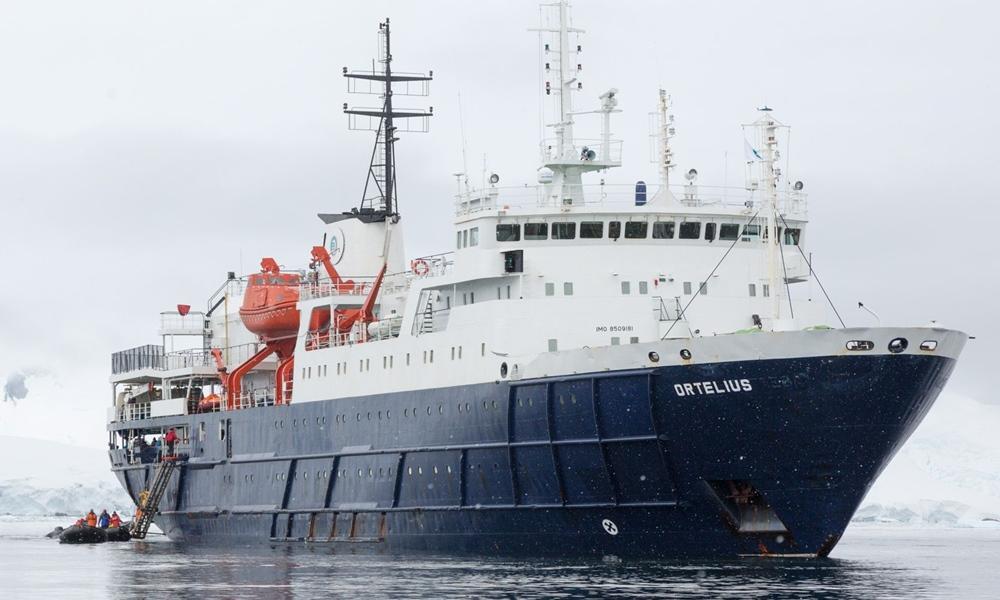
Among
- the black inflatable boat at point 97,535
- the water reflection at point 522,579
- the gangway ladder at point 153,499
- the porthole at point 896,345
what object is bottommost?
the water reflection at point 522,579

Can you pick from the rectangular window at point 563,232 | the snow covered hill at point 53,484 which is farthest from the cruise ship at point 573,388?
the snow covered hill at point 53,484

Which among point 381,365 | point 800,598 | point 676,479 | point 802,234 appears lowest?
point 800,598

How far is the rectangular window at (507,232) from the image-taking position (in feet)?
108

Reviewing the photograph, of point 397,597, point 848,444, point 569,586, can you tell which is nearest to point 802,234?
point 848,444

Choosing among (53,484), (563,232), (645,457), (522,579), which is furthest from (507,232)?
(53,484)

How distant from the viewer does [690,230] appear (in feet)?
108

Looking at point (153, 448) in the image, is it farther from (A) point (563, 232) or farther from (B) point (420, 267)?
(A) point (563, 232)

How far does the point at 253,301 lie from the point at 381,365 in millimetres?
7925

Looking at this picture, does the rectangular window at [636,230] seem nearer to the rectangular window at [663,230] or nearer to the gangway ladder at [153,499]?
the rectangular window at [663,230]

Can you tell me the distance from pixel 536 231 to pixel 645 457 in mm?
5949

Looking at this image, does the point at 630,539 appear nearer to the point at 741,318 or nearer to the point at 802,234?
the point at 741,318

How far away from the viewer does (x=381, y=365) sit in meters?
35.7

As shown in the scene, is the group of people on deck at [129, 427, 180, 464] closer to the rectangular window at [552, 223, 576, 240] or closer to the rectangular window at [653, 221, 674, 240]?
the rectangular window at [552, 223, 576, 240]

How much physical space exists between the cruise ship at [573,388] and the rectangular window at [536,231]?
27 mm
